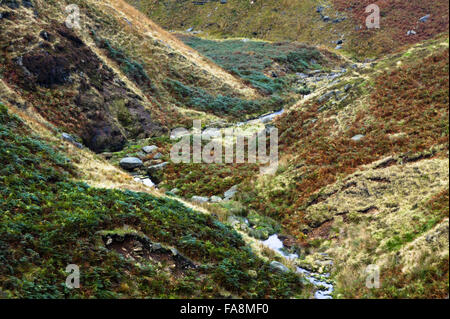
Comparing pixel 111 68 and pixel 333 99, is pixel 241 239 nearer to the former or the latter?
pixel 333 99

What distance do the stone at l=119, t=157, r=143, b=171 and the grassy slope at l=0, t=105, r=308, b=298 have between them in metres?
8.83

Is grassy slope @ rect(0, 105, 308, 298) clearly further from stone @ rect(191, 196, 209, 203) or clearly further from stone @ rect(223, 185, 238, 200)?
stone @ rect(223, 185, 238, 200)

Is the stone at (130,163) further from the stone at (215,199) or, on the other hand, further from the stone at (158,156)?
the stone at (215,199)

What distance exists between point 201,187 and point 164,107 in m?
14.9

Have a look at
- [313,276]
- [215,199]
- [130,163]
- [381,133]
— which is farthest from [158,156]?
[313,276]

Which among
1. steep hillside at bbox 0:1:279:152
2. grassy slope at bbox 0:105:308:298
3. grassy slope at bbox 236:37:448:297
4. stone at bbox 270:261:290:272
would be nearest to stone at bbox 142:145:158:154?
steep hillside at bbox 0:1:279:152

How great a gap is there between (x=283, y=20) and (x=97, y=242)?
8646cm

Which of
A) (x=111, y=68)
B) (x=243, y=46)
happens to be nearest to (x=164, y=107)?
(x=111, y=68)

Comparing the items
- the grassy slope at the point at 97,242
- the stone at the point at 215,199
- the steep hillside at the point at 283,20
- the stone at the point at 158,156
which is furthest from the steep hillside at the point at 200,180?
the steep hillside at the point at 283,20

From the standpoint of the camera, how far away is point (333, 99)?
24906 mm

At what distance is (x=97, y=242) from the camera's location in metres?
10.8

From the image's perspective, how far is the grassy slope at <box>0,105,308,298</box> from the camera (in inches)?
364

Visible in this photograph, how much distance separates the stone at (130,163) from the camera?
24219 millimetres

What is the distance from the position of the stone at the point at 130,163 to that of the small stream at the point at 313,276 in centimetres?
1273
